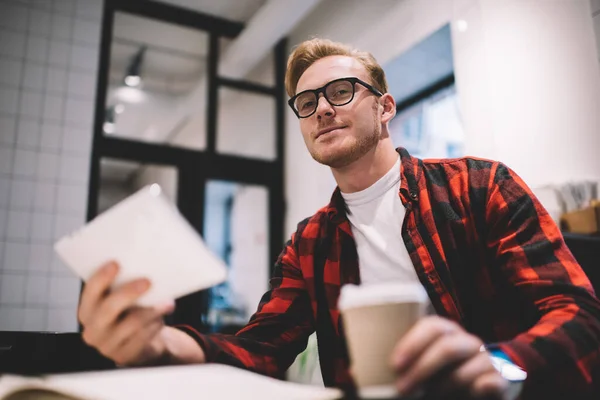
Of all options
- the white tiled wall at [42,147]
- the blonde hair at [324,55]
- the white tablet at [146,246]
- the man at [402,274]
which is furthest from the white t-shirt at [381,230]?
the white tiled wall at [42,147]

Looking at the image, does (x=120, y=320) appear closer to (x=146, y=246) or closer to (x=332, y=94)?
(x=146, y=246)

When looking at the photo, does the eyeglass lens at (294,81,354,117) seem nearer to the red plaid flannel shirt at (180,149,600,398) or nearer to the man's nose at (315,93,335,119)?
the man's nose at (315,93,335,119)

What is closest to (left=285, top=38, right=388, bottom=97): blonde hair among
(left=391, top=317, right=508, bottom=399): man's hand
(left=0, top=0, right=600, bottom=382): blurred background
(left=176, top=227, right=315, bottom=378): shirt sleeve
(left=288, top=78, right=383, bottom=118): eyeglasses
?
(left=288, top=78, right=383, bottom=118): eyeglasses

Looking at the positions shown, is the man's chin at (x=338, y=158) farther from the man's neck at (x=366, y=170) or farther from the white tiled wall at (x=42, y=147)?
the white tiled wall at (x=42, y=147)

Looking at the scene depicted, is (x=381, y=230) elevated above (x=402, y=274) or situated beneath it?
elevated above

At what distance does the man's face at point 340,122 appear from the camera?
4.49ft

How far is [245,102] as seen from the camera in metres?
5.00

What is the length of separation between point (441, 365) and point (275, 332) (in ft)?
2.40

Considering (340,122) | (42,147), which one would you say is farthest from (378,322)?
(42,147)

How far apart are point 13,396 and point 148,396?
137mm

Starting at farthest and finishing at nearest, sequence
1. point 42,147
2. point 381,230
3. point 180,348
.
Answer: point 42,147, point 381,230, point 180,348

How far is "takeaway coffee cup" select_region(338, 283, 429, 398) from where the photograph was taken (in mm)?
466

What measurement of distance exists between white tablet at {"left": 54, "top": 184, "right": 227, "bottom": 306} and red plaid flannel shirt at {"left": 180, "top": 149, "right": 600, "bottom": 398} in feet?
0.95

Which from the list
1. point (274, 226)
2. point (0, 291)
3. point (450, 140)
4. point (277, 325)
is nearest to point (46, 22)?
point (0, 291)
